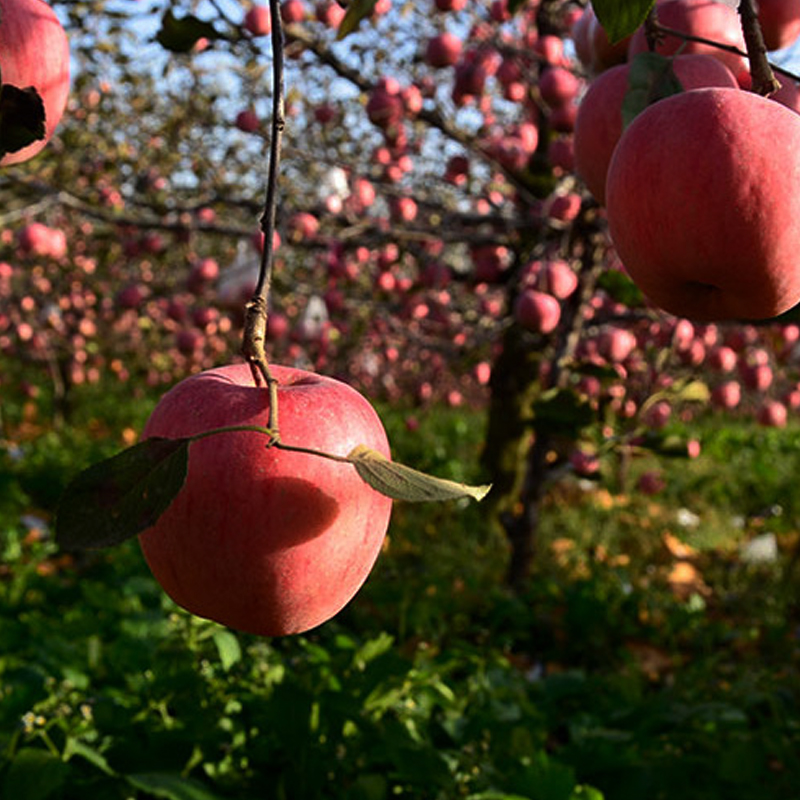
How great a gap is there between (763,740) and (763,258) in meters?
1.45

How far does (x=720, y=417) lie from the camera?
8.94 meters

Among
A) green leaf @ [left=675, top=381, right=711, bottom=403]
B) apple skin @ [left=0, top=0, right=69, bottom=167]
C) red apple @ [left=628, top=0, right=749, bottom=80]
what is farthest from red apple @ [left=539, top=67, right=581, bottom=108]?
apple skin @ [left=0, top=0, right=69, bottom=167]

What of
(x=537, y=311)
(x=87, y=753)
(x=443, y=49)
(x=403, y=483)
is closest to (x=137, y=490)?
(x=403, y=483)

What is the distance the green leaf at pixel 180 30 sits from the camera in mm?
984

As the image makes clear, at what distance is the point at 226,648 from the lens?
4.94ft

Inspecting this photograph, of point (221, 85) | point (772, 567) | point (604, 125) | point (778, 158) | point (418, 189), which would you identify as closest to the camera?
point (778, 158)

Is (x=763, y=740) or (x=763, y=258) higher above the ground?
(x=763, y=258)

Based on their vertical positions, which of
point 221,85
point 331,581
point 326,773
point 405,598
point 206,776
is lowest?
point 221,85

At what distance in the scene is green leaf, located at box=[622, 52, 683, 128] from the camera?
2.29 ft

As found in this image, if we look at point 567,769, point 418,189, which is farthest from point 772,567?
point 567,769

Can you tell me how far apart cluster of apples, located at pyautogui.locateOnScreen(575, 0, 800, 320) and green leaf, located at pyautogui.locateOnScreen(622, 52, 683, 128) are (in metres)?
0.04

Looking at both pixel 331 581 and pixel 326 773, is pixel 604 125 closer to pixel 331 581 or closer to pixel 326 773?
pixel 331 581

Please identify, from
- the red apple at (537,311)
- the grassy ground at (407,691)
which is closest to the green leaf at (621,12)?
the grassy ground at (407,691)

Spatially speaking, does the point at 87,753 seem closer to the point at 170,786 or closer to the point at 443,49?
the point at 170,786
